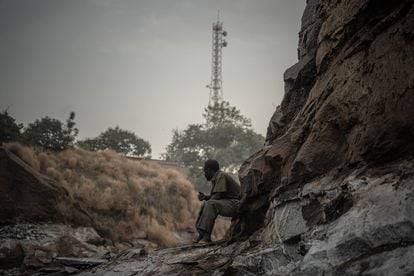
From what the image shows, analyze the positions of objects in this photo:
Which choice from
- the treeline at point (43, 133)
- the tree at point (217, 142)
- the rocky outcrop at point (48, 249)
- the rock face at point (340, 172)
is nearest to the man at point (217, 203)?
the rock face at point (340, 172)

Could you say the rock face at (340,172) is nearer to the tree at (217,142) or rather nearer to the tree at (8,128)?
the tree at (8,128)

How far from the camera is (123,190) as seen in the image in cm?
1712

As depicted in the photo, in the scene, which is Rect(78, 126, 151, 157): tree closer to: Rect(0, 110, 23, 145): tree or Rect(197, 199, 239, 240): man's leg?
Rect(0, 110, 23, 145): tree

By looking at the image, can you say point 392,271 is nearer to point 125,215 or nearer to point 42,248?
point 42,248

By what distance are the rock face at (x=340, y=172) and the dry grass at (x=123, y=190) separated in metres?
8.21

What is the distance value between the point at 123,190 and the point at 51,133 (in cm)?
1055

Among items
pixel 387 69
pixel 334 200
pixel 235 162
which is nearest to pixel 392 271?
pixel 334 200

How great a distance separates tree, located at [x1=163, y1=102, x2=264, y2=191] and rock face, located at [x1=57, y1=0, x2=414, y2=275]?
1180 inches

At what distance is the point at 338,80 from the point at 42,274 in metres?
7.18

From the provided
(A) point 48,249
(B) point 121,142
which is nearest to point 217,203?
(A) point 48,249

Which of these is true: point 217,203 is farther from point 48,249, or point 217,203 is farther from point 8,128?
point 8,128

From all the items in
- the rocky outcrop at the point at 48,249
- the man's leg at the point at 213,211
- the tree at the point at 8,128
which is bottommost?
the rocky outcrop at the point at 48,249

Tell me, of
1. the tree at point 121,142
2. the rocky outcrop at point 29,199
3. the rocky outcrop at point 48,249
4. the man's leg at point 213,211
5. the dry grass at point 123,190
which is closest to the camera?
the man's leg at point 213,211

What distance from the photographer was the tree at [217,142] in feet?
130
